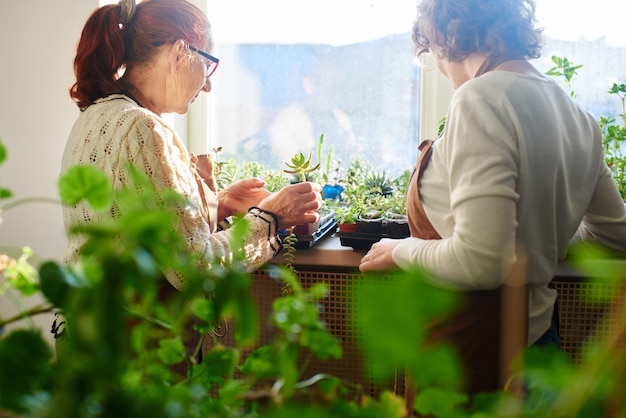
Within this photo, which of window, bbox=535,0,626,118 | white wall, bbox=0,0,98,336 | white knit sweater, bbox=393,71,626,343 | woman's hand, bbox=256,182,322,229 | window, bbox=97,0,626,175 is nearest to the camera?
white knit sweater, bbox=393,71,626,343

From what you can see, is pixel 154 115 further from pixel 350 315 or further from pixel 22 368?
pixel 22 368

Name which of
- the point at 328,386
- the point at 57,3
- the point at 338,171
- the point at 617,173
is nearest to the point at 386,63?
the point at 338,171

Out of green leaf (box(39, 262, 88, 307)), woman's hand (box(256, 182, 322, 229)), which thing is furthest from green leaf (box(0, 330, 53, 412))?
woman's hand (box(256, 182, 322, 229))

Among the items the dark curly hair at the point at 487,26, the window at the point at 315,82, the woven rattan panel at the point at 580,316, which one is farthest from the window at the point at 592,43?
the dark curly hair at the point at 487,26

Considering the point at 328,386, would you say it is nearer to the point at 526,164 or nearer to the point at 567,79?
the point at 526,164

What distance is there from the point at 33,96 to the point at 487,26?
1713 millimetres

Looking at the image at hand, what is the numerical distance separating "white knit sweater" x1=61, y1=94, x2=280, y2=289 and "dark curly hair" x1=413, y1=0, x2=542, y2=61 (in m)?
0.69

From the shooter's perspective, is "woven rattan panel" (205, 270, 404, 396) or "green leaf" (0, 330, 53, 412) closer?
"green leaf" (0, 330, 53, 412)

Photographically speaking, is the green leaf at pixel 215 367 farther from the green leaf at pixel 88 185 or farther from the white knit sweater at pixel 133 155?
the white knit sweater at pixel 133 155

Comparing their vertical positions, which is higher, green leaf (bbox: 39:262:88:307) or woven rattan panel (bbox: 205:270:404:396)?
green leaf (bbox: 39:262:88:307)

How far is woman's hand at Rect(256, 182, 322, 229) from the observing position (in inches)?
71.2

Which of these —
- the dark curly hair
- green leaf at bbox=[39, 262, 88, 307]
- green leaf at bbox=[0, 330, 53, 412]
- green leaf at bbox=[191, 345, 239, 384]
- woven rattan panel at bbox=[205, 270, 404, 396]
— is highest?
the dark curly hair

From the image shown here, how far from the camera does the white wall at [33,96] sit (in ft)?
→ 7.95

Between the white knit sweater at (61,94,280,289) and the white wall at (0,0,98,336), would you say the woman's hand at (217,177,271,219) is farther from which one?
the white wall at (0,0,98,336)
